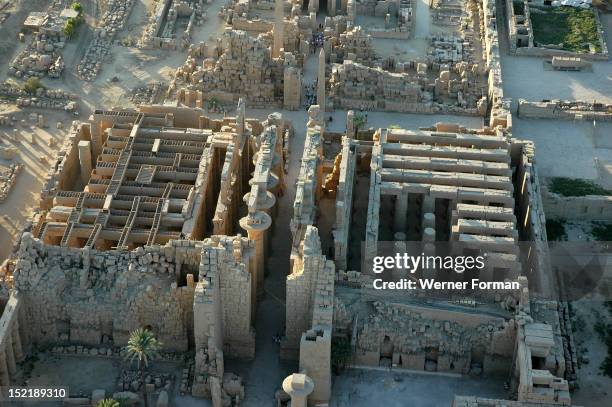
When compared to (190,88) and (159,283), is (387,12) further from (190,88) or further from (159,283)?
(159,283)

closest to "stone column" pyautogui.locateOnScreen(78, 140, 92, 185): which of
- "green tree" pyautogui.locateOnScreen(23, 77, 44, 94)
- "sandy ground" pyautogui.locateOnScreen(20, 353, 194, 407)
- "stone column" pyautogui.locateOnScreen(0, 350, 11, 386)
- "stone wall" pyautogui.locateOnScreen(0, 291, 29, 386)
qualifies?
"stone wall" pyautogui.locateOnScreen(0, 291, 29, 386)

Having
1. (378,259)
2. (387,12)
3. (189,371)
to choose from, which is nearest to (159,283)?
(189,371)

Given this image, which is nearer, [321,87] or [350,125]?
[350,125]

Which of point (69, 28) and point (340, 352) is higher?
point (340, 352)

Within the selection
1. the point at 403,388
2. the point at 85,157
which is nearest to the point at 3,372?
the point at 85,157

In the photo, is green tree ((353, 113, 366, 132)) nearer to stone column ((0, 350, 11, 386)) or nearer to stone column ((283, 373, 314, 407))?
stone column ((283, 373, 314, 407))

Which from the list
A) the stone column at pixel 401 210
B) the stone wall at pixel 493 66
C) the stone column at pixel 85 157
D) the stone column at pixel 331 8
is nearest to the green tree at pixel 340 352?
the stone column at pixel 401 210

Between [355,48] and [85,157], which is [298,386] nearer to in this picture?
[85,157]
